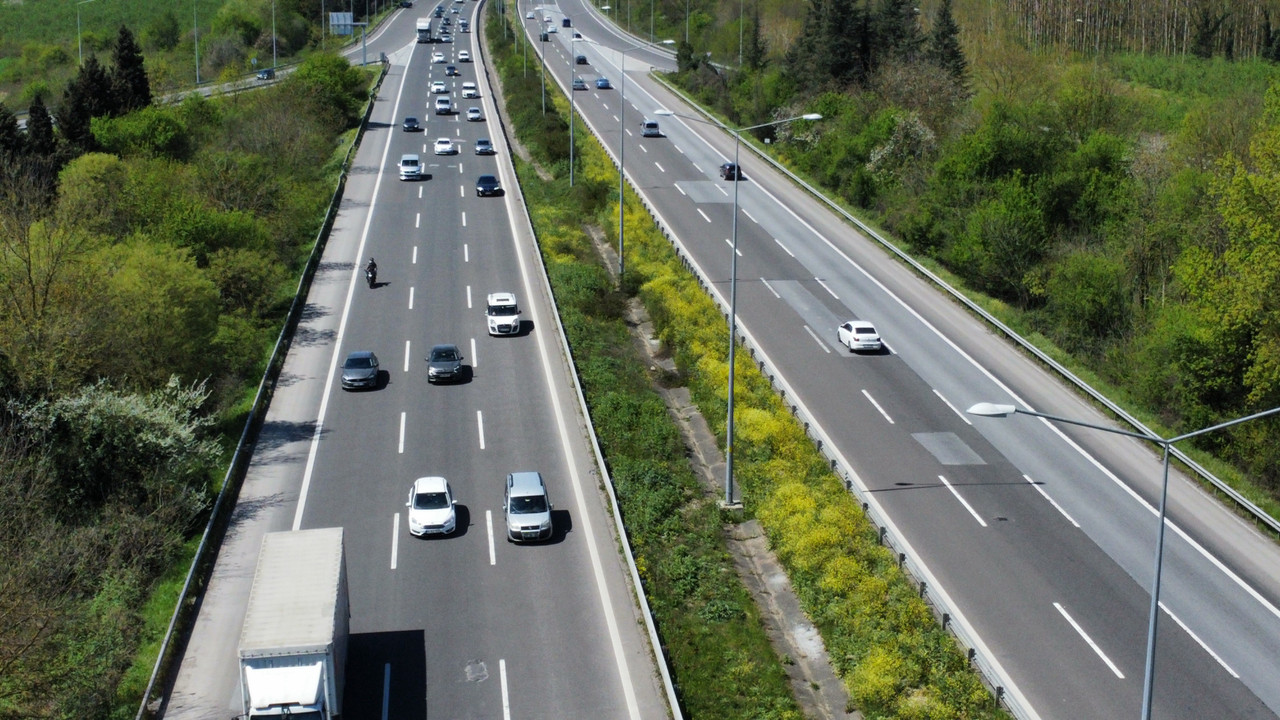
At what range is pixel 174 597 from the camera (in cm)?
2967

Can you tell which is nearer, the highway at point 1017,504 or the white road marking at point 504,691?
the white road marking at point 504,691

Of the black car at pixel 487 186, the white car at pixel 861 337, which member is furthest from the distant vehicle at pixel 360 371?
the black car at pixel 487 186

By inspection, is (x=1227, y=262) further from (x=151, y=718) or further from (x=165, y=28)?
(x=165, y=28)

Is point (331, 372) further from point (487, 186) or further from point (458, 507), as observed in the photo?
point (487, 186)

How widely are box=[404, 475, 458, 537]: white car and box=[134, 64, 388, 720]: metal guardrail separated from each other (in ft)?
17.2

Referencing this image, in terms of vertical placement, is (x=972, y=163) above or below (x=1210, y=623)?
above

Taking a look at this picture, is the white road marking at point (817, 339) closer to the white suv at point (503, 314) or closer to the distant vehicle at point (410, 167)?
the white suv at point (503, 314)

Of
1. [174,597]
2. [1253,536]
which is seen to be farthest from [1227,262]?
[174,597]

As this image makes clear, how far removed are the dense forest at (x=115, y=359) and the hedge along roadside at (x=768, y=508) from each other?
489 inches

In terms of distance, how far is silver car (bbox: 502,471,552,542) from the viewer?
3228cm

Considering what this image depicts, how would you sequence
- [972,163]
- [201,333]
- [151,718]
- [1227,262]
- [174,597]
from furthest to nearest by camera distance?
[972,163], [201,333], [1227,262], [174,597], [151,718]

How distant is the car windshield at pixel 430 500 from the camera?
3281 centimetres

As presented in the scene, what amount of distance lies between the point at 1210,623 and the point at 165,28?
13883cm

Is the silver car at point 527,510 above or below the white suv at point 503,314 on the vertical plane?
below
